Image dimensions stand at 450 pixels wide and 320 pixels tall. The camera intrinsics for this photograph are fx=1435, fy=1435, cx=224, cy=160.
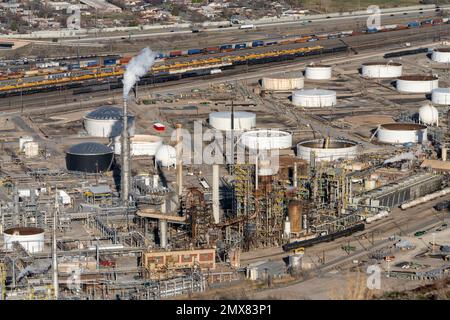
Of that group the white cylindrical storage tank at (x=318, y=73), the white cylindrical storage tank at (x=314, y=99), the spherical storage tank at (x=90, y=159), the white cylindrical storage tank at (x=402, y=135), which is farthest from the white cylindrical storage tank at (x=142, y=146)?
the white cylindrical storage tank at (x=318, y=73)

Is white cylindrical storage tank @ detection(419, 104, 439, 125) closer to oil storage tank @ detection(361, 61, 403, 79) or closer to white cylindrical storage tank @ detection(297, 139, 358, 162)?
white cylindrical storage tank @ detection(297, 139, 358, 162)

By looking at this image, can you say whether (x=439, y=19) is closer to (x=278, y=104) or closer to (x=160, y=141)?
(x=278, y=104)

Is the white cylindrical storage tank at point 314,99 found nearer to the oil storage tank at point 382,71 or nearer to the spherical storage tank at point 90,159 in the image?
the oil storage tank at point 382,71

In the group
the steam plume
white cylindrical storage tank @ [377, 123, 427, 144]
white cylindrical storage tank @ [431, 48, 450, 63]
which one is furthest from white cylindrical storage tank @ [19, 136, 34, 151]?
white cylindrical storage tank @ [431, 48, 450, 63]

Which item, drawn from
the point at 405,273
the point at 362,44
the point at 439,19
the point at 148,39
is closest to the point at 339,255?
the point at 405,273
